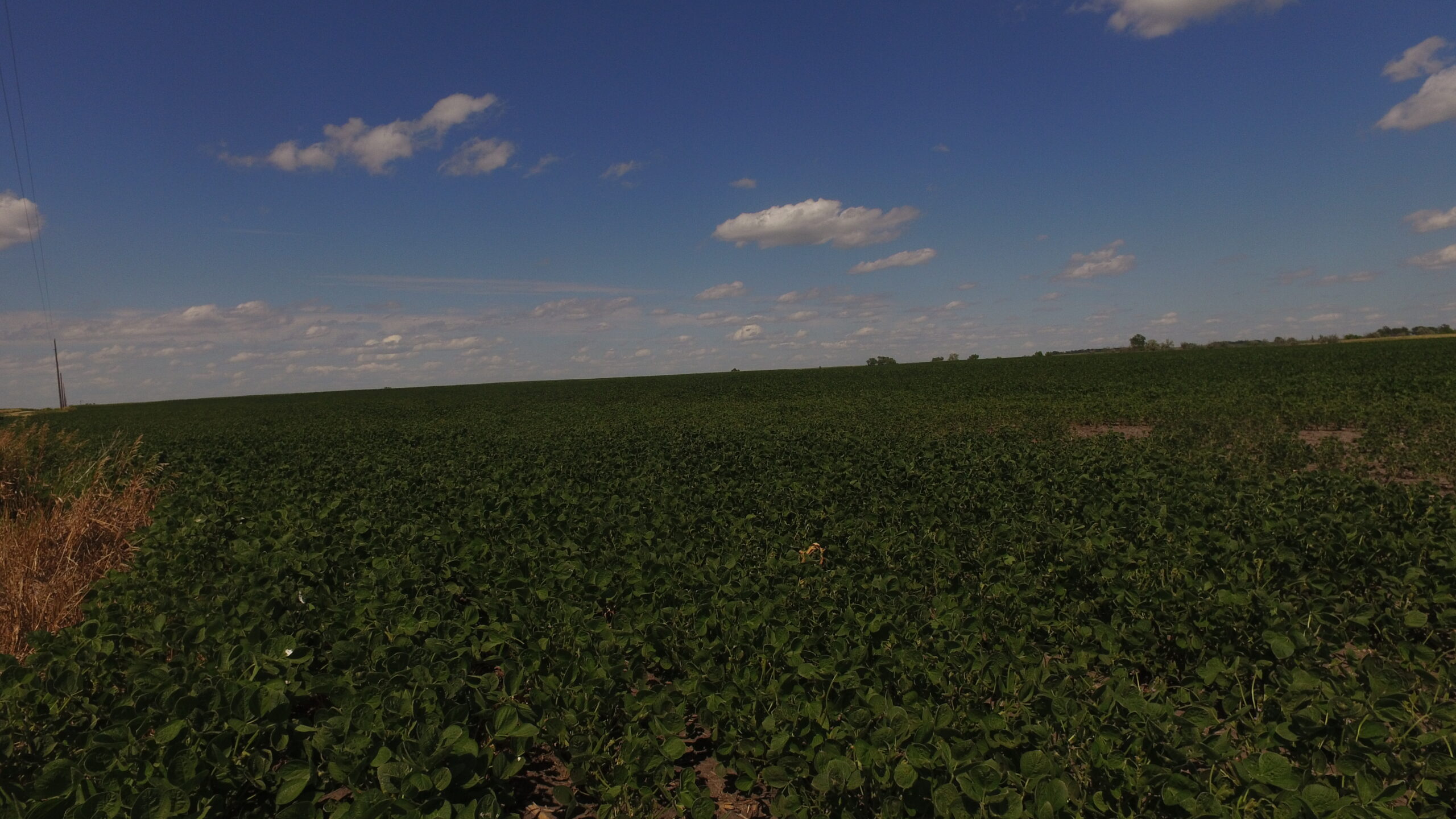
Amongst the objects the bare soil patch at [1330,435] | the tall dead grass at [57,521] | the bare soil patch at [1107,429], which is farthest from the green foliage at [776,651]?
the bare soil patch at [1107,429]

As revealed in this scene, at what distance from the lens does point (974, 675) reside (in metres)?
3.51

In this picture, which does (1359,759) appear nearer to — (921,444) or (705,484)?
(705,484)

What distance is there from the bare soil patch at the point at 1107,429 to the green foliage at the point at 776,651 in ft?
22.0

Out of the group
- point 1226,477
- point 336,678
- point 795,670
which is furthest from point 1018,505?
point 336,678

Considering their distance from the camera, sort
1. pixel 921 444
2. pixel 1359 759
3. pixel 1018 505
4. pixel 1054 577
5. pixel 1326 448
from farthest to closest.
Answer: pixel 921 444
pixel 1326 448
pixel 1018 505
pixel 1054 577
pixel 1359 759

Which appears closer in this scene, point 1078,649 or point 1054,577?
point 1078,649

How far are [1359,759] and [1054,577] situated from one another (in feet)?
8.21

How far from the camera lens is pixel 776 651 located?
11.3 feet

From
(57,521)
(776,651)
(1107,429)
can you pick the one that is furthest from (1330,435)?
(57,521)

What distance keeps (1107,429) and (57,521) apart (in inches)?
743

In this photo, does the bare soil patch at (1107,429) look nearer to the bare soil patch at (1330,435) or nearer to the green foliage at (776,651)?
the bare soil patch at (1330,435)

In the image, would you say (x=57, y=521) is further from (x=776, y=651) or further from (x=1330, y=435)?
(x=1330, y=435)

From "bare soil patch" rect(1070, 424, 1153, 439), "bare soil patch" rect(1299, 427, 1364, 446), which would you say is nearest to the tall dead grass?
"bare soil patch" rect(1070, 424, 1153, 439)

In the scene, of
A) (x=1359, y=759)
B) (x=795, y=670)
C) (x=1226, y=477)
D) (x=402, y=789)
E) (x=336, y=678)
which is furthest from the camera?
(x=1226, y=477)
